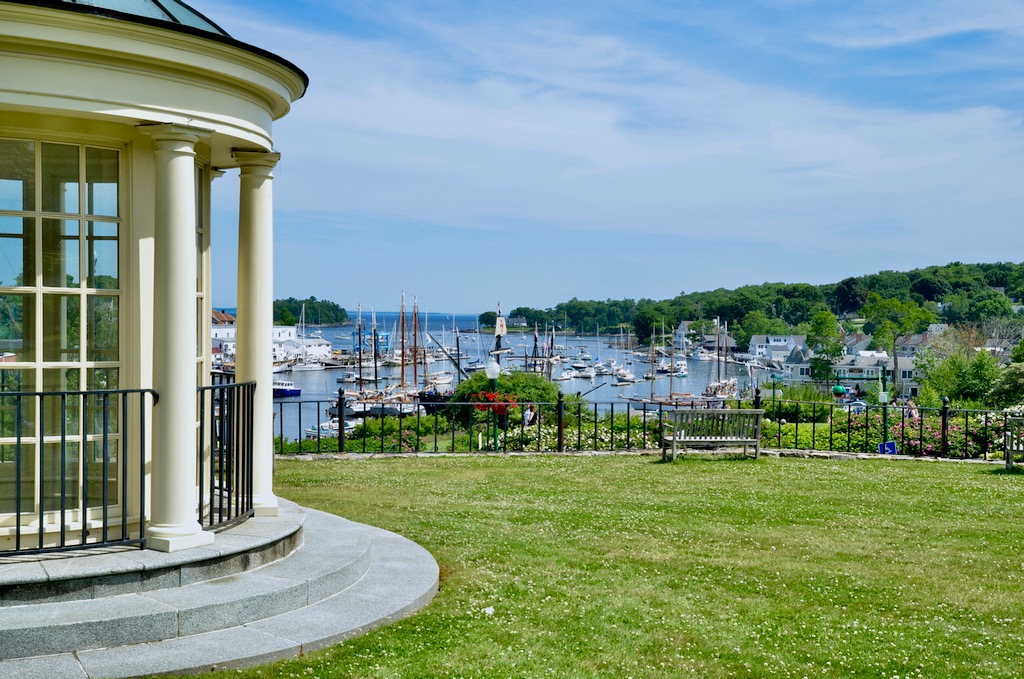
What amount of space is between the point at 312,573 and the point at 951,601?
4.80 metres

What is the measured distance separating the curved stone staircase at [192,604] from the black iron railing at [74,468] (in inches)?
14.4

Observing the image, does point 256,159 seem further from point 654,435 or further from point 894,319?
point 894,319

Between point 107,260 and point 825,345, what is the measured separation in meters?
146

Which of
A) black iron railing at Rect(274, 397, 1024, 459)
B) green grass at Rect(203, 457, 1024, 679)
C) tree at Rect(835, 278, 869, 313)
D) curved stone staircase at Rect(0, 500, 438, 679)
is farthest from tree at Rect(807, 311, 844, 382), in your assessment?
curved stone staircase at Rect(0, 500, 438, 679)

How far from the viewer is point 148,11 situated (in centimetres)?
702

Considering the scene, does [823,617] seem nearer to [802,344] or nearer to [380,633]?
[380,633]

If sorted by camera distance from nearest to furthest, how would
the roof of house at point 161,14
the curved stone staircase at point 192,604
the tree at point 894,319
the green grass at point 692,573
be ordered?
the curved stone staircase at point 192,604 → the green grass at point 692,573 → the roof of house at point 161,14 → the tree at point 894,319

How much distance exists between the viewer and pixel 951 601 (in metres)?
7.22

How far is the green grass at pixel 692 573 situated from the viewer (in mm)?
5922

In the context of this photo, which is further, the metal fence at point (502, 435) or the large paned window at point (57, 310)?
the metal fence at point (502, 435)

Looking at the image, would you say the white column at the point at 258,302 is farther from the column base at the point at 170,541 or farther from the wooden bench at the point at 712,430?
the wooden bench at the point at 712,430

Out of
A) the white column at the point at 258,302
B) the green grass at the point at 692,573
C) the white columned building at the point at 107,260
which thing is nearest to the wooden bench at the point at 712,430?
the green grass at the point at 692,573

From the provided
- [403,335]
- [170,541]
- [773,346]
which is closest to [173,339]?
[170,541]

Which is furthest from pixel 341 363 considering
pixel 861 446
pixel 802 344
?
pixel 861 446
